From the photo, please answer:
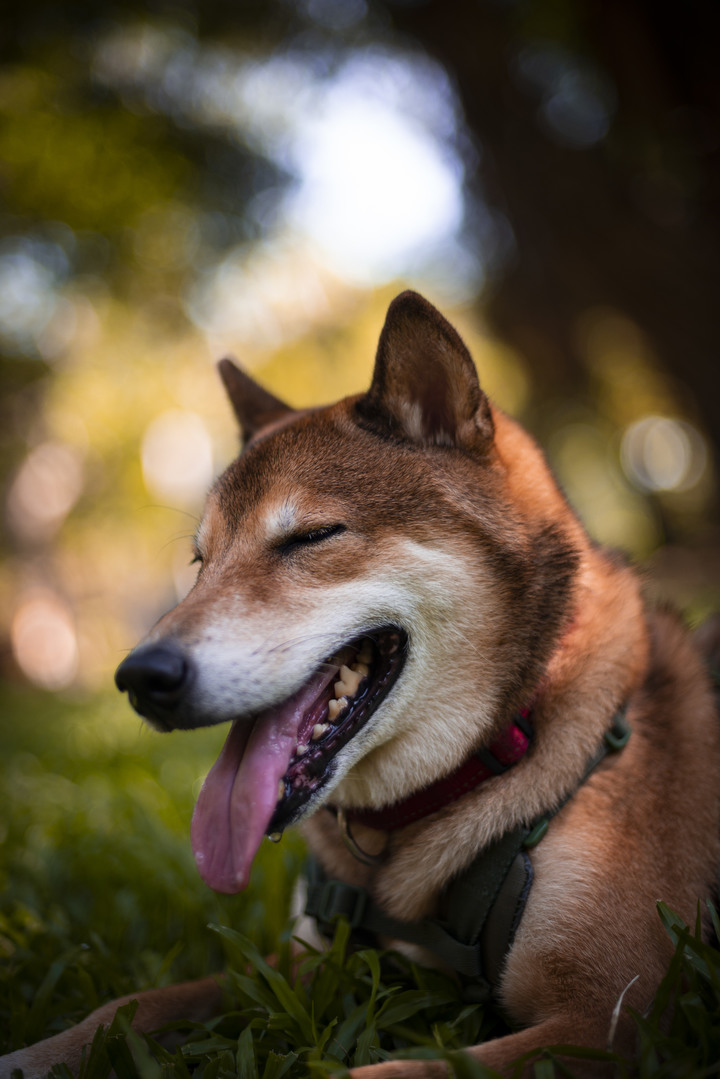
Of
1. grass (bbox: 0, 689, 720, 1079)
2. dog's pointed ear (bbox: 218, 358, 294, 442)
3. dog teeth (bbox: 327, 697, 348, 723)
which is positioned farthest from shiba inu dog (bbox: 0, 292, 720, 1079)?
dog's pointed ear (bbox: 218, 358, 294, 442)

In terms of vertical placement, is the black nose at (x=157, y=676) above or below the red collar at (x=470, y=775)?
above

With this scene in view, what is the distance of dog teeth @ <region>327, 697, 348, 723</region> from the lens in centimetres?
179

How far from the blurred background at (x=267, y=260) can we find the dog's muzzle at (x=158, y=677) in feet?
5.23

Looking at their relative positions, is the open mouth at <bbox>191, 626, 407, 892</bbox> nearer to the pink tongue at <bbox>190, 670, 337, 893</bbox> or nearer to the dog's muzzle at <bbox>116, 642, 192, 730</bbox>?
the pink tongue at <bbox>190, 670, 337, 893</bbox>

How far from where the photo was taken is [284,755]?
1.71 m

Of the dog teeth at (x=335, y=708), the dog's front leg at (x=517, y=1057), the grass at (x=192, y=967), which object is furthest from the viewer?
the dog teeth at (x=335, y=708)

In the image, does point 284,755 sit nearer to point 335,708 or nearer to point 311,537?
point 335,708

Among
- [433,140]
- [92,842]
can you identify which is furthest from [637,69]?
[92,842]

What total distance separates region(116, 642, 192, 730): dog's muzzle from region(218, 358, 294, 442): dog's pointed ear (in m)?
1.45

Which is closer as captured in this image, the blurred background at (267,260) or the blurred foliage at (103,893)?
the blurred foliage at (103,893)

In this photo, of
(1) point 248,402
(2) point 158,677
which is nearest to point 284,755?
(2) point 158,677

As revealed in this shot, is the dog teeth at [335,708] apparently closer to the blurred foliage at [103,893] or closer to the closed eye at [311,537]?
the closed eye at [311,537]

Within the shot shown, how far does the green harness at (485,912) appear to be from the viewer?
5.46 ft

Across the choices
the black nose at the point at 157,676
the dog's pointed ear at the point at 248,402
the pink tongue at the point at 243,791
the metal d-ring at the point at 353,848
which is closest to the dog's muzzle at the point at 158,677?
the black nose at the point at 157,676
